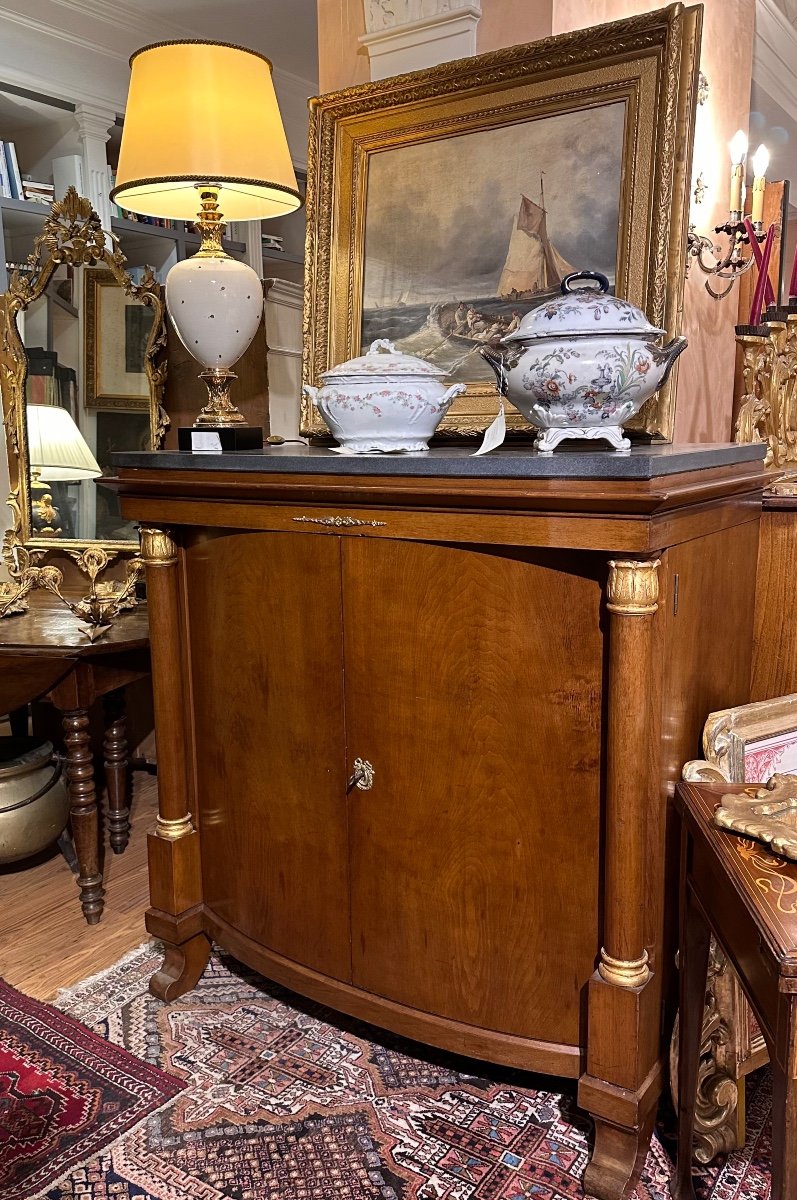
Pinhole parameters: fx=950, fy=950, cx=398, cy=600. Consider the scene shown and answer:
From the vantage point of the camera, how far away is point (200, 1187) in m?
1.40

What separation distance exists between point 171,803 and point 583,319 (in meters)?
1.16

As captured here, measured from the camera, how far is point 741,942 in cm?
104

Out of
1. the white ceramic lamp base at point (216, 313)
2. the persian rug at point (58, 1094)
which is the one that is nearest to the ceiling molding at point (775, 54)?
the white ceramic lamp base at point (216, 313)

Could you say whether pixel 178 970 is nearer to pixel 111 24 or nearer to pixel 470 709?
pixel 470 709

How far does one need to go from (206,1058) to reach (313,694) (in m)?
0.71

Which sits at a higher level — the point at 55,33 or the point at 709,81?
the point at 55,33

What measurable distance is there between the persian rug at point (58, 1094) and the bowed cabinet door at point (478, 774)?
49 centimetres

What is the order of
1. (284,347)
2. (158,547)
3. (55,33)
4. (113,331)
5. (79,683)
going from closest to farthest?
(158,547), (79,683), (113,331), (55,33), (284,347)

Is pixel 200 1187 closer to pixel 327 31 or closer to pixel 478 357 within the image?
pixel 478 357

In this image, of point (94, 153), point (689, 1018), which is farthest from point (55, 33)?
point (689, 1018)

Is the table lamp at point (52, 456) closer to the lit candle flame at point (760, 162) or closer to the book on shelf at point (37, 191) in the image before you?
the book on shelf at point (37, 191)

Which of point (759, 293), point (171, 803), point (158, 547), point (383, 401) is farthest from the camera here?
point (759, 293)

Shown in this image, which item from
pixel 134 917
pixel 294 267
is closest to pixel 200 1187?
pixel 134 917

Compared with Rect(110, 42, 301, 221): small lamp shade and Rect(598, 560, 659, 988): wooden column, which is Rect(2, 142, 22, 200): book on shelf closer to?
Rect(110, 42, 301, 221): small lamp shade
